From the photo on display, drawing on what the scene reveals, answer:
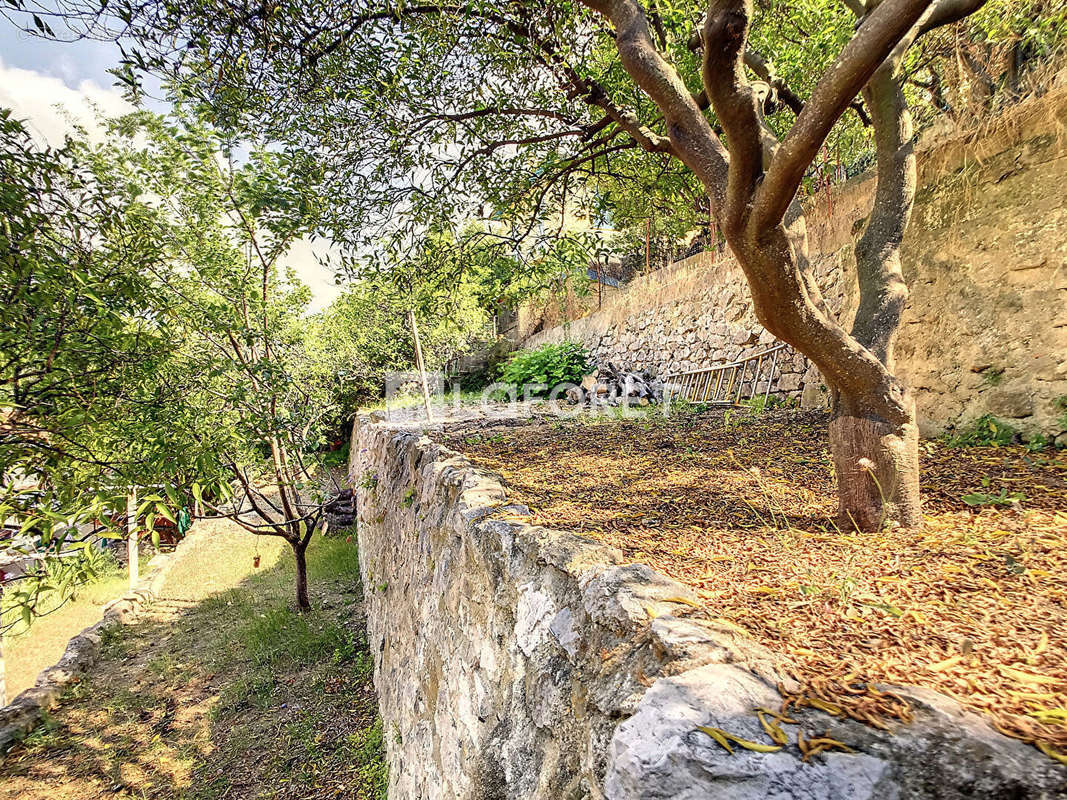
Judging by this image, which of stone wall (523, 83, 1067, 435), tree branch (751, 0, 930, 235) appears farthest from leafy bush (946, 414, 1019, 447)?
tree branch (751, 0, 930, 235)

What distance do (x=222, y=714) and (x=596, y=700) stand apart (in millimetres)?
5992

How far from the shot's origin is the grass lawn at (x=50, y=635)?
747cm

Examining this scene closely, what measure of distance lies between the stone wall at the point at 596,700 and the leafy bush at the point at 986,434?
9.50 feet

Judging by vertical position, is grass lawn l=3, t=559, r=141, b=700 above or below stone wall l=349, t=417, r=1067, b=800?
below

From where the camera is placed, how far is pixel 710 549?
1819mm

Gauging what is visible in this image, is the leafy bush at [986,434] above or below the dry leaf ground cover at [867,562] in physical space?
above

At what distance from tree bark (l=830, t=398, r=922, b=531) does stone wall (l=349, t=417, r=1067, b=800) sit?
3.83 feet

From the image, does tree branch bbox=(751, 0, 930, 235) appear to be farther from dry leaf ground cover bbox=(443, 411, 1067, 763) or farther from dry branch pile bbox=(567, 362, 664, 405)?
dry branch pile bbox=(567, 362, 664, 405)

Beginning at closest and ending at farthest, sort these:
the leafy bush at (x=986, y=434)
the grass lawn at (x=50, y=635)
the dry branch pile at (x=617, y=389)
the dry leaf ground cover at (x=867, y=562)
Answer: the dry leaf ground cover at (x=867, y=562) → the leafy bush at (x=986, y=434) → the grass lawn at (x=50, y=635) → the dry branch pile at (x=617, y=389)

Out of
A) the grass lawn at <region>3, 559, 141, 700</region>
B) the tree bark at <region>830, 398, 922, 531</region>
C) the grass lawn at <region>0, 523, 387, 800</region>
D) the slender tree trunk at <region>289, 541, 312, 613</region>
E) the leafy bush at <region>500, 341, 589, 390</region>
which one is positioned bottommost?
the grass lawn at <region>3, 559, 141, 700</region>

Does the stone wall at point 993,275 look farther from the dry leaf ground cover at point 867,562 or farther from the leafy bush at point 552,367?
the leafy bush at point 552,367

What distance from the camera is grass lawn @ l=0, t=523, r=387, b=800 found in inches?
163

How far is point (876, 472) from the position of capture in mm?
1944

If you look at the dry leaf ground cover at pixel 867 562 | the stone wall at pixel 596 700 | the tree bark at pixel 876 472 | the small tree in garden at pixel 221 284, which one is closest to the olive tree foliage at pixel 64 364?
the small tree in garden at pixel 221 284
